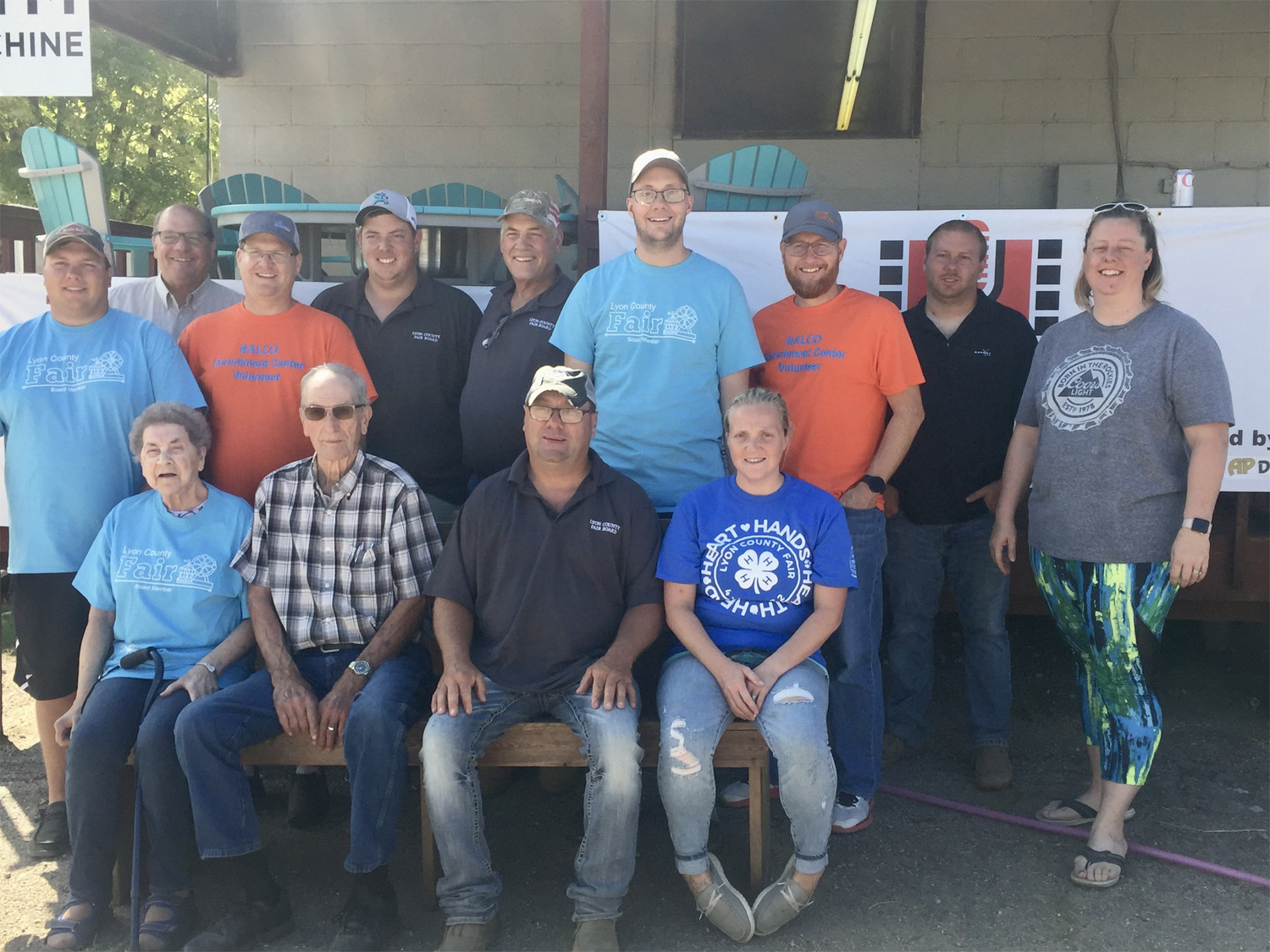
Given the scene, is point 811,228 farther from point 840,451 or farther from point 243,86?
point 243,86

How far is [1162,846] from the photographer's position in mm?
3309

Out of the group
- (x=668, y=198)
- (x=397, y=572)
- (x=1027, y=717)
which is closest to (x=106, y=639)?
(x=397, y=572)

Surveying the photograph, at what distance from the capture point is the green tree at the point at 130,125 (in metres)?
12.2

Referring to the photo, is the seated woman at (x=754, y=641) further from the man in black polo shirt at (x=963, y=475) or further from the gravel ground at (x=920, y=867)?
the man in black polo shirt at (x=963, y=475)

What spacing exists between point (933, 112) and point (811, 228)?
3.92 metres

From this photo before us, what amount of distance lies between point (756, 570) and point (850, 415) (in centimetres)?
62

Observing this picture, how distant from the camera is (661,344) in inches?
124

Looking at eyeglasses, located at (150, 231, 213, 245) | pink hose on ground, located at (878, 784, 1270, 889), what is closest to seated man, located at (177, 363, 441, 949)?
eyeglasses, located at (150, 231, 213, 245)

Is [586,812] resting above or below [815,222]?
below

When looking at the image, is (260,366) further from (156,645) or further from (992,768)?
(992,768)

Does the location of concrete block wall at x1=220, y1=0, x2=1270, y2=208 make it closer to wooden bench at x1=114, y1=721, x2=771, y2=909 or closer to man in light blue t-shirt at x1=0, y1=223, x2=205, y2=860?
man in light blue t-shirt at x1=0, y1=223, x2=205, y2=860

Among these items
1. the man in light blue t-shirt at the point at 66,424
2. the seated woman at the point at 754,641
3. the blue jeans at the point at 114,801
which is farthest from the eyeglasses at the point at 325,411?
the seated woman at the point at 754,641

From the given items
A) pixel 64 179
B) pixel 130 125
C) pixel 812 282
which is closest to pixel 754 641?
pixel 812 282

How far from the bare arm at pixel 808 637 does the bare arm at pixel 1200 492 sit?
916 millimetres
